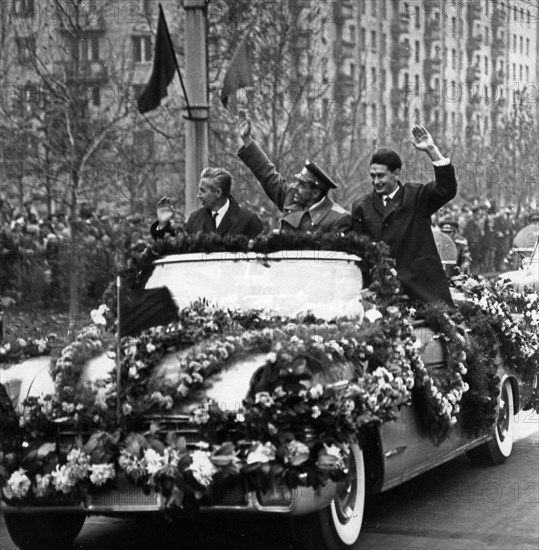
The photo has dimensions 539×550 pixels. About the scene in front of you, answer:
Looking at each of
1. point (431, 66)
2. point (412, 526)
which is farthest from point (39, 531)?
point (431, 66)

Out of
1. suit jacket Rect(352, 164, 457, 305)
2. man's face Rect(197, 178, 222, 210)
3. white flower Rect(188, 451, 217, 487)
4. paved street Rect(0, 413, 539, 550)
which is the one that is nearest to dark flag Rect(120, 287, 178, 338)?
paved street Rect(0, 413, 539, 550)

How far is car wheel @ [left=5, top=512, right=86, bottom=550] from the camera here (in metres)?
7.19

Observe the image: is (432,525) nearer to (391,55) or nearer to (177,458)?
(177,458)

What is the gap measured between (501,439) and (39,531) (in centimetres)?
383

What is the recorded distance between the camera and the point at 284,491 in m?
6.32

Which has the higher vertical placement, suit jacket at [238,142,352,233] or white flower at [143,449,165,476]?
suit jacket at [238,142,352,233]

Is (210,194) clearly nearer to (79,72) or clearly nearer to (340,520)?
(340,520)

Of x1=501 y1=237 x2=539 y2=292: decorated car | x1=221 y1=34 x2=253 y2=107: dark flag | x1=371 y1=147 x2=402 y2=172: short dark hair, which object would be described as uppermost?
x1=221 y1=34 x2=253 y2=107: dark flag

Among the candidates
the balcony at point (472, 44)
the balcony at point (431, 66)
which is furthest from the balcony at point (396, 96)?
the balcony at point (431, 66)

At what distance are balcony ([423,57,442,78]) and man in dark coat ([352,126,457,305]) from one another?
36.8 m

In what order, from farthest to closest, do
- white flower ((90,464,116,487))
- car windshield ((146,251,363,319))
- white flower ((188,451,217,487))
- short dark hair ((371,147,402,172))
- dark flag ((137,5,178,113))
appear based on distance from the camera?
1. dark flag ((137,5,178,113))
2. short dark hair ((371,147,402,172))
3. car windshield ((146,251,363,319))
4. white flower ((90,464,116,487))
5. white flower ((188,451,217,487))

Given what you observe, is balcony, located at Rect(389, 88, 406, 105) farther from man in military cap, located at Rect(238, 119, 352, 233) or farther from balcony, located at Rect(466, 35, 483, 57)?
man in military cap, located at Rect(238, 119, 352, 233)

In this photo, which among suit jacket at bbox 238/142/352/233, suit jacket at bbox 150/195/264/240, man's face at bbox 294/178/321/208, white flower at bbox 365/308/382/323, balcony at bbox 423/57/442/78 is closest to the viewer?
white flower at bbox 365/308/382/323

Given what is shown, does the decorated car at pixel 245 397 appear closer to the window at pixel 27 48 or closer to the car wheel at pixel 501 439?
the car wheel at pixel 501 439
